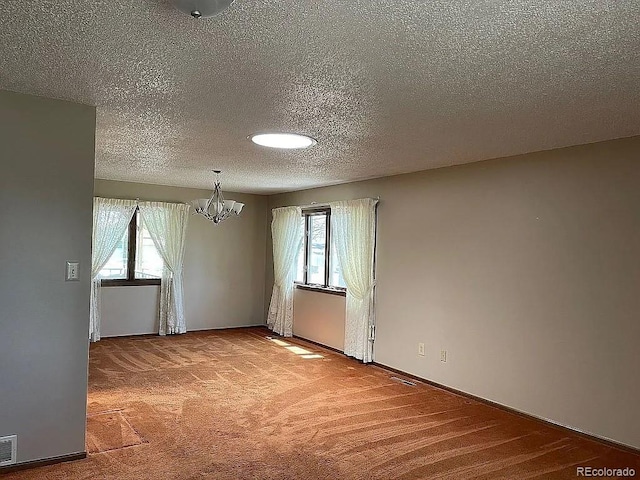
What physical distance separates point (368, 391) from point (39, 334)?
2905mm

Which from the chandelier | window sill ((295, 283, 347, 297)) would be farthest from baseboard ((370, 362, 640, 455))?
the chandelier

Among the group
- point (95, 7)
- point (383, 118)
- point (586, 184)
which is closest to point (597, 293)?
point (586, 184)

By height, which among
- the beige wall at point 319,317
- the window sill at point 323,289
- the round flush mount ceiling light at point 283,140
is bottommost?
the beige wall at point 319,317

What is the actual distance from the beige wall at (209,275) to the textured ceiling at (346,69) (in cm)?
342

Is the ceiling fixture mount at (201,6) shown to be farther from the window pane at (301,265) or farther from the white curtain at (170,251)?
the white curtain at (170,251)

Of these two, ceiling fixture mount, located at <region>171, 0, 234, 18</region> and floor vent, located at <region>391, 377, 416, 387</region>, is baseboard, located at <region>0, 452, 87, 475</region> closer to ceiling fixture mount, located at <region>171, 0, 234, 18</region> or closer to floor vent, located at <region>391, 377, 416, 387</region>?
ceiling fixture mount, located at <region>171, 0, 234, 18</region>

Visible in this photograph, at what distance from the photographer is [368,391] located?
484 cm

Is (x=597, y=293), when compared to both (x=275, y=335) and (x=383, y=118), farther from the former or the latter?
(x=275, y=335)

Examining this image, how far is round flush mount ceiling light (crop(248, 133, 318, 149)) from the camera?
387 centimetres

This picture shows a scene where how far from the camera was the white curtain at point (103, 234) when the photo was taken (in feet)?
22.3

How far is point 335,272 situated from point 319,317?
2.21 feet

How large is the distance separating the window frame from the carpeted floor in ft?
4.67
